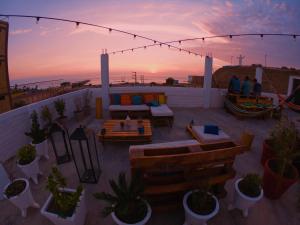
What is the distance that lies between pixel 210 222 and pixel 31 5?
26.6 feet

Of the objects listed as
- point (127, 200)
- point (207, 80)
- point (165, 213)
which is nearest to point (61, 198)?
point (127, 200)

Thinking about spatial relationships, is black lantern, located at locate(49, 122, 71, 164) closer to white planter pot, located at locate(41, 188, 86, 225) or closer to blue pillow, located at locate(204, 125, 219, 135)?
white planter pot, located at locate(41, 188, 86, 225)

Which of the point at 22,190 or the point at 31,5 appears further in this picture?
the point at 31,5

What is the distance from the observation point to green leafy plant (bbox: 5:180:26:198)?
2445 millimetres

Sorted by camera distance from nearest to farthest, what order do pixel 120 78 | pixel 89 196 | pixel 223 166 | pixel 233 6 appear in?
pixel 223 166 < pixel 89 196 < pixel 233 6 < pixel 120 78

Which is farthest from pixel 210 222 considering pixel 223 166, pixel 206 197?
pixel 223 166

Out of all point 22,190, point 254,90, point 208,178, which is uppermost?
point 254,90

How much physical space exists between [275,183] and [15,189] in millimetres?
3895

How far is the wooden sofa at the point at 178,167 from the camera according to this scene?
2.11 metres

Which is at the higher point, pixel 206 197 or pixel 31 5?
pixel 31 5

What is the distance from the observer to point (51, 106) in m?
5.98

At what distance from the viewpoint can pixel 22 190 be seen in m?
2.49

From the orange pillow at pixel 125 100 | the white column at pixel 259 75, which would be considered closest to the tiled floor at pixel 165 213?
the orange pillow at pixel 125 100

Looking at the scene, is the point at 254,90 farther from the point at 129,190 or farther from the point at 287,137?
the point at 129,190
